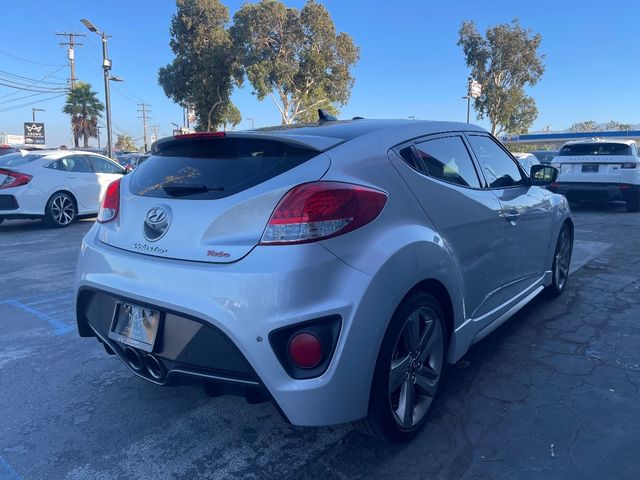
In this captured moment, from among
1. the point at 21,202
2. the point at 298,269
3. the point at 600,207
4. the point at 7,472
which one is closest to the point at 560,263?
the point at 298,269

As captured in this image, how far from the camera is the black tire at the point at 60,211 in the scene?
9500mm

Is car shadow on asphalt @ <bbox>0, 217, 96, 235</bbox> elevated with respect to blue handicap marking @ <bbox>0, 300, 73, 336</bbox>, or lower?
elevated

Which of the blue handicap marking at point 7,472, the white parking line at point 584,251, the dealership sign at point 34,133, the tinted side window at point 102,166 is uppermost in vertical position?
the dealership sign at point 34,133

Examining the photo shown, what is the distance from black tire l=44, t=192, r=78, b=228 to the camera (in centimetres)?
950

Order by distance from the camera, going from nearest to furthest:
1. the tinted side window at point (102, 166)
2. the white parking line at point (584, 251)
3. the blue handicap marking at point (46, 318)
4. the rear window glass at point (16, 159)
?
the blue handicap marking at point (46, 318) → the white parking line at point (584, 251) → the rear window glass at point (16, 159) → the tinted side window at point (102, 166)

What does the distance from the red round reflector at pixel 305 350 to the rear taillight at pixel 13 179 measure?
8.86 m

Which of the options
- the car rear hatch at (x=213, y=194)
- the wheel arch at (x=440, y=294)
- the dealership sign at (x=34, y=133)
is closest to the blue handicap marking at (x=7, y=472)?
the car rear hatch at (x=213, y=194)

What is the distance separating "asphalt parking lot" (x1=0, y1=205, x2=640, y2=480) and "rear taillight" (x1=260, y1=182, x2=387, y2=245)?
113 cm

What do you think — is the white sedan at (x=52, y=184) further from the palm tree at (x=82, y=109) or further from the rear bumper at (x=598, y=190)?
the palm tree at (x=82, y=109)

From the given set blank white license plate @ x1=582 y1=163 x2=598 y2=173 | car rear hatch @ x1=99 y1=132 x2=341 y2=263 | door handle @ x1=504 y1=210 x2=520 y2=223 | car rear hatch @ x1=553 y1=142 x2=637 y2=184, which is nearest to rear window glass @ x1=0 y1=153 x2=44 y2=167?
car rear hatch @ x1=99 y1=132 x2=341 y2=263

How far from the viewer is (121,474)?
2.29m

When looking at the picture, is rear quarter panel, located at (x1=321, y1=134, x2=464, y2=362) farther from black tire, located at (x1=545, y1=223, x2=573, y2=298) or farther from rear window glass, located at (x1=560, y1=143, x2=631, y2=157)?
rear window glass, located at (x1=560, y1=143, x2=631, y2=157)

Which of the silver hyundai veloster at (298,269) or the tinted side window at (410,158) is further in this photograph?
the tinted side window at (410,158)

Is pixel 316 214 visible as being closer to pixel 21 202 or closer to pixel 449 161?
pixel 449 161
